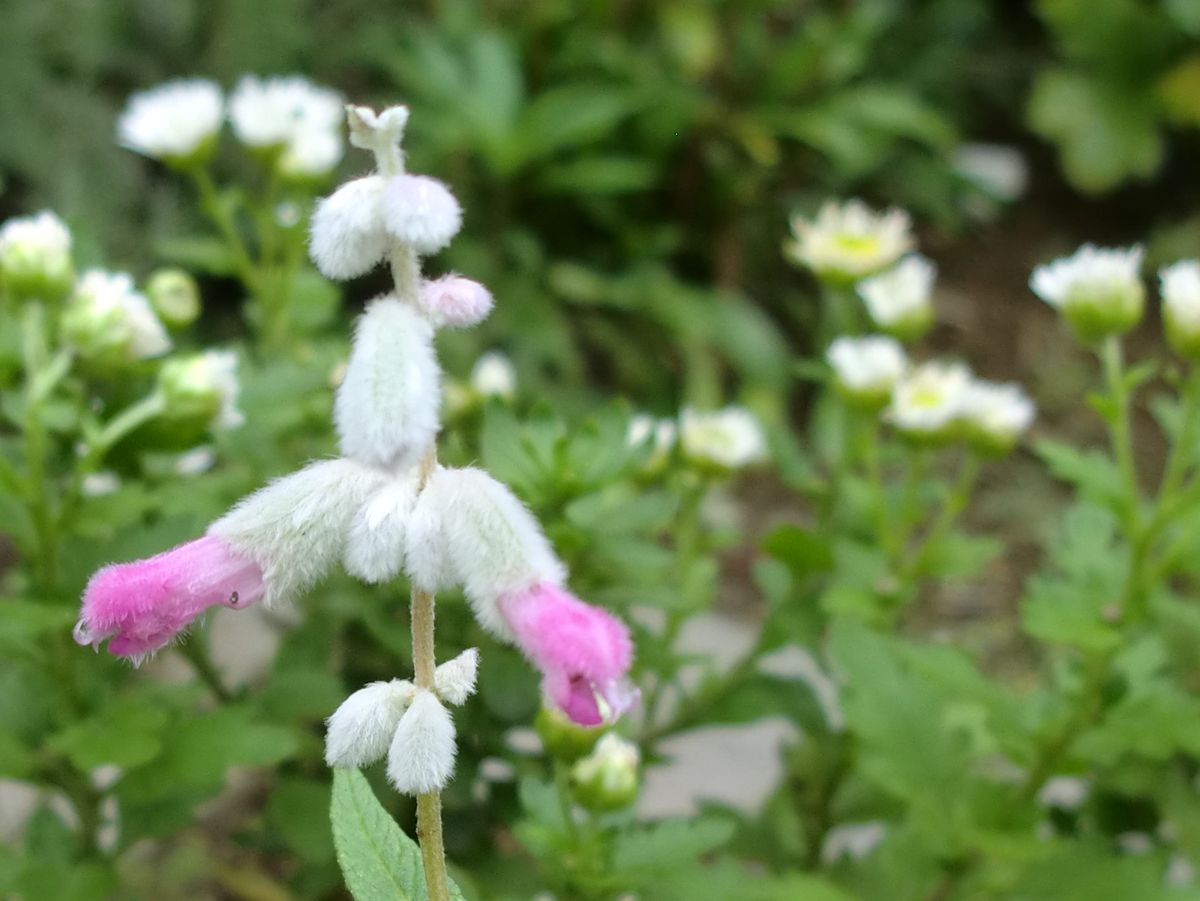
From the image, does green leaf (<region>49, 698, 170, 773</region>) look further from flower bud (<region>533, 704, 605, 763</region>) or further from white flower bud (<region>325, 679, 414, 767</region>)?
white flower bud (<region>325, 679, 414, 767</region>)

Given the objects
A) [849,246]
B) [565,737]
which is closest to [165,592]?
[565,737]

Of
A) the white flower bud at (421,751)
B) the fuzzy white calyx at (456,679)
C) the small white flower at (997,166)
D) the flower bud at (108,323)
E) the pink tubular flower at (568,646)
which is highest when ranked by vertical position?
the small white flower at (997,166)

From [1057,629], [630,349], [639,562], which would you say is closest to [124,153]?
[630,349]

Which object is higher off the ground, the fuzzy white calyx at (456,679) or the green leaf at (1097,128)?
the green leaf at (1097,128)

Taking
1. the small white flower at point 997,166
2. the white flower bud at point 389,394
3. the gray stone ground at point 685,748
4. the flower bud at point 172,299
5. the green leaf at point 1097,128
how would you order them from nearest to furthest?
the white flower bud at point 389,394, the flower bud at point 172,299, the gray stone ground at point 685,748, the green leaf at point 1097,128, the small white flower at point 997,166

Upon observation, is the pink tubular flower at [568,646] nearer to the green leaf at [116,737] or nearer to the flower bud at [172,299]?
the green leaf at [116,737]

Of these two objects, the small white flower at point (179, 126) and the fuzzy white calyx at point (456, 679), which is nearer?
the fuzzy white calyx at point (456, 679)

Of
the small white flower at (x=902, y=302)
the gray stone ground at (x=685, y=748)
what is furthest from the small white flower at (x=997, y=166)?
the small white flower at (x=902, y=302)

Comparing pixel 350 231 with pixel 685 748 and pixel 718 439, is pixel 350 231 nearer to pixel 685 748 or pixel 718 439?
pixel 718 439
